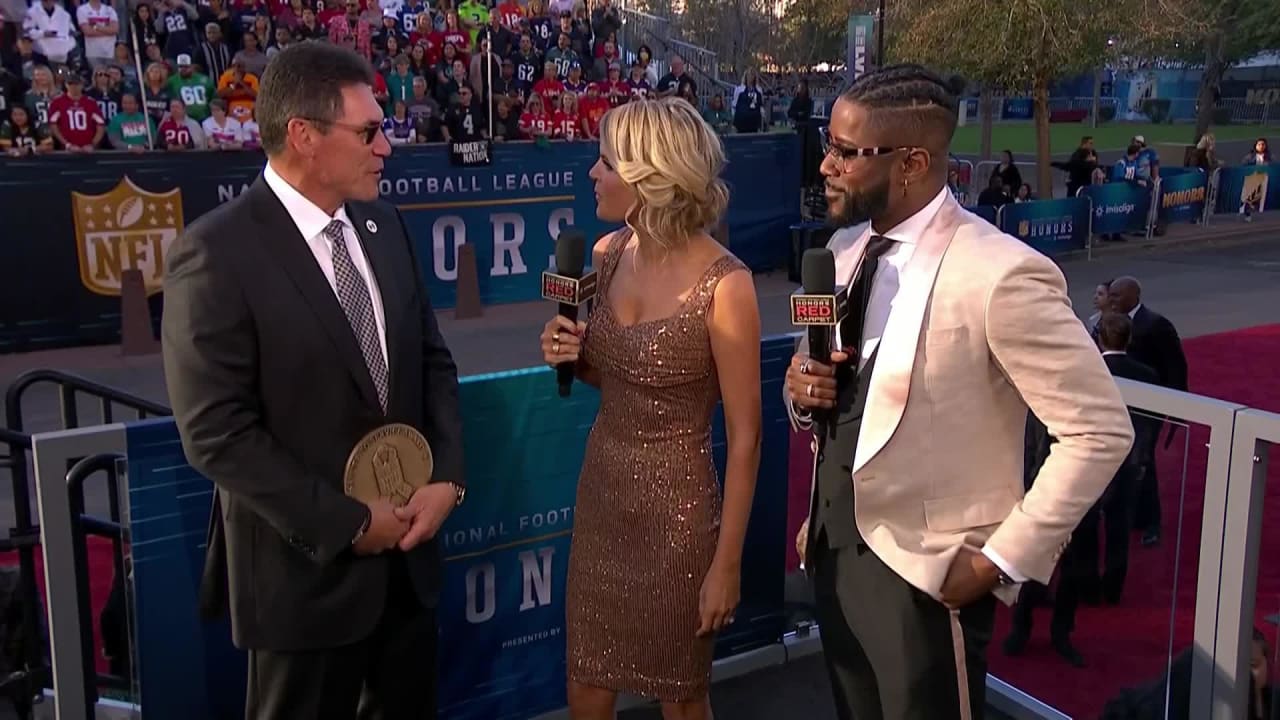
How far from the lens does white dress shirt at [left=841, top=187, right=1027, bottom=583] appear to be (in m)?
2.21

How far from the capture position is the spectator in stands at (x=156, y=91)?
11891mm

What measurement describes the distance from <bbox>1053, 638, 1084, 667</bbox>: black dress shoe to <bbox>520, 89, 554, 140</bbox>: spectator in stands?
11.2 m

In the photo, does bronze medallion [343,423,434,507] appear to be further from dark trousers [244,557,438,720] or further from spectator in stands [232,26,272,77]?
spectator in stands [232,26,272,77]

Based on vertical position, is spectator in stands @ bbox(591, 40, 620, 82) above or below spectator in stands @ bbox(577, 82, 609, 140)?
above

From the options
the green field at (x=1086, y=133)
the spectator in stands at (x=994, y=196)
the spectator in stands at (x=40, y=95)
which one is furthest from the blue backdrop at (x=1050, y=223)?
the green field at (x=1086, y=133)

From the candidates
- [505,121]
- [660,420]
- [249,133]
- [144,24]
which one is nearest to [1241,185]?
[505,121]

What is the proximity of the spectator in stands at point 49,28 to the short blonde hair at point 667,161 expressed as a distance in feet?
38.5

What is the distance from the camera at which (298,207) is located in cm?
248

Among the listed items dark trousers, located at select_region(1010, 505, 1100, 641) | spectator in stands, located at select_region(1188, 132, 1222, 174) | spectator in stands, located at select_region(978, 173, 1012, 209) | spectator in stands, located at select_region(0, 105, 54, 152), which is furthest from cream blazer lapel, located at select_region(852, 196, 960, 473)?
spectator in stands, located at select_region(1188, 132, 1222, 174)

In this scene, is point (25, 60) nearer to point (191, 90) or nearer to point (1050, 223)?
point (191, 90)

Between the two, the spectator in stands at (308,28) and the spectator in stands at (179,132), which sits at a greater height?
the spectator in stands at (308,28)

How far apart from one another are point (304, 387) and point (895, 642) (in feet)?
4.31

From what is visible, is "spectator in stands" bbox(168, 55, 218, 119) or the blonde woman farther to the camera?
"spectator in stands" bbox(168, 55, 218, 119)

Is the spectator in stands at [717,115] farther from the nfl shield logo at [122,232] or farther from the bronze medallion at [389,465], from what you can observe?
the bronze medallion at [389,465]
